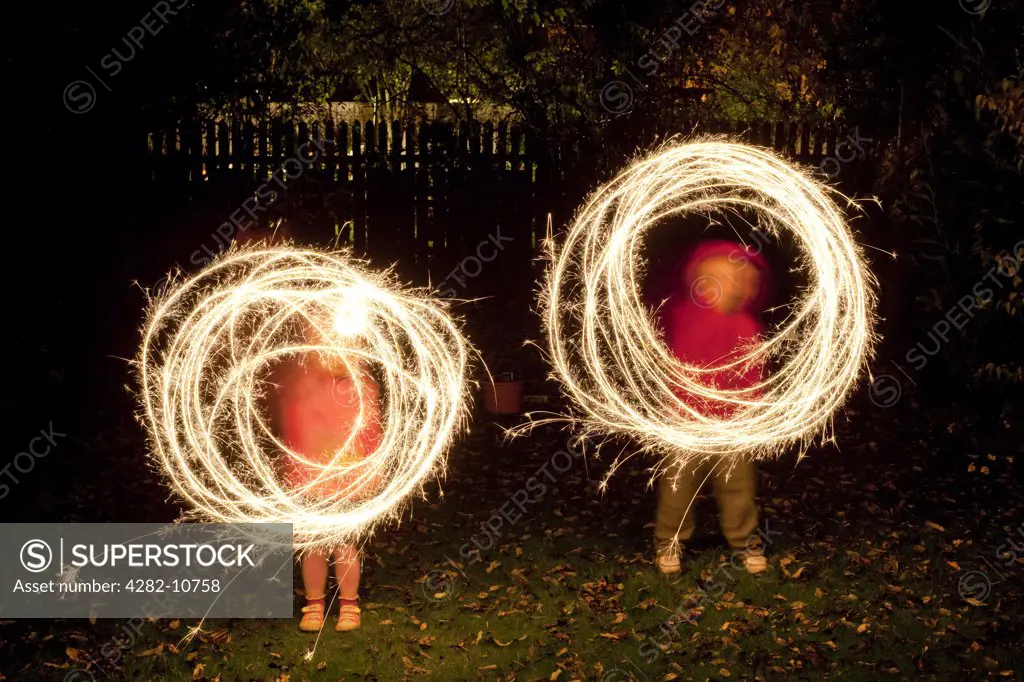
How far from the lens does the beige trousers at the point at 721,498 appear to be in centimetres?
674

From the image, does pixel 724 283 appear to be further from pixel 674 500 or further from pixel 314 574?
pixel 314 574

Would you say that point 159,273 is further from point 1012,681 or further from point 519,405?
point 1012,681

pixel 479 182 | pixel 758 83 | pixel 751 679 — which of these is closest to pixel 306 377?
pixel 751 679

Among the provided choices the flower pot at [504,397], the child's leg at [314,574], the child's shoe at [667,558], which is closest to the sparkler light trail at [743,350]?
the child's shoe at [667,558]

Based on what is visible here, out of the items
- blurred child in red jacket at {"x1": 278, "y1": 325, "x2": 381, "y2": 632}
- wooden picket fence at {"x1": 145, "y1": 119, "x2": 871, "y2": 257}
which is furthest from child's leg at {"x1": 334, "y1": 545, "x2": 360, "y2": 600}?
wooden picket fence at {"x1": 145, "y1": 119, "x2": 871, "y2": 257}

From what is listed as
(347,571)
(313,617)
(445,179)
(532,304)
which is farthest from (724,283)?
(445,179)

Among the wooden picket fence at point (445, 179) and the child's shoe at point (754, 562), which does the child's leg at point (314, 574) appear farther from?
the wooden picket fence at point (445, 179)

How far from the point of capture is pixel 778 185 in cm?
713

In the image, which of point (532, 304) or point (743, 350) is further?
point (532, 304)

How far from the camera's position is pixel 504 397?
10.0 m

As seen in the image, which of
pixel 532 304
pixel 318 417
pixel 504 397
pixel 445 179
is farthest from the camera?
pixel 445 179

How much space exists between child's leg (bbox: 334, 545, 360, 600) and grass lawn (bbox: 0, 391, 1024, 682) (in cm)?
21

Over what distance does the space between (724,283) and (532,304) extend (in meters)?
7.08

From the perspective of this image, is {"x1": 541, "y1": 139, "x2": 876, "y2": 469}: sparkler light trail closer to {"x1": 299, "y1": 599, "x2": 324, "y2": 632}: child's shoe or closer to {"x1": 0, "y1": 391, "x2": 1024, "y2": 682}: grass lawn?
{"x1": 0, "y1": 391, "x2": 1024, "y2": 682}: grass lawn
